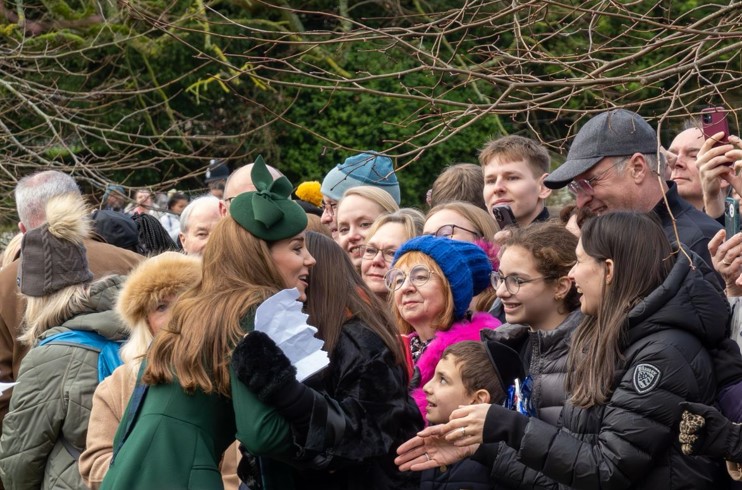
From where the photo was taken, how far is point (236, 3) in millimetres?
12844

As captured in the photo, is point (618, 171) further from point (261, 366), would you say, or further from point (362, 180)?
point (362, 180)

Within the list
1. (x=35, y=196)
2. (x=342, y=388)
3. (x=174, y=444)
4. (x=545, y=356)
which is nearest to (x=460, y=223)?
(x=545, y=356)

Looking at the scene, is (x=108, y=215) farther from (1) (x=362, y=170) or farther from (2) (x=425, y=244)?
(2) (x=425, y=244)

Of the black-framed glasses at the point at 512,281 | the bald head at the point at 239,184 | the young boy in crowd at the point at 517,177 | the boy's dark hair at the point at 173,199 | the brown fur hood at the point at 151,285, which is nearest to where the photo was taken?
the black-framed glasses at the point at 512,281

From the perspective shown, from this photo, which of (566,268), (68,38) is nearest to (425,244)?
(566,268)

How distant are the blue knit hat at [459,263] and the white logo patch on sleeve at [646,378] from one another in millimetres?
1215

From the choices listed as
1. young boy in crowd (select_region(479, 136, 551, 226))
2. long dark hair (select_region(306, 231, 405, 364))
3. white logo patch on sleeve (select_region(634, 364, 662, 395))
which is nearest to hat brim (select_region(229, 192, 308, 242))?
long dark hair (select_region(306, 231, 405, 364))

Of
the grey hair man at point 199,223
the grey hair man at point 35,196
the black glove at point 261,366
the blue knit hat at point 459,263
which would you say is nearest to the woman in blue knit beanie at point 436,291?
the blue knit hat at point 459,263

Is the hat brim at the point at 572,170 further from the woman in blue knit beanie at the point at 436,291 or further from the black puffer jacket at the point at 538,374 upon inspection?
the black puffer jacket at the point at 538,374

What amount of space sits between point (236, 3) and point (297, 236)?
9.51 metres

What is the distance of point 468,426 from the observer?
3643 mm

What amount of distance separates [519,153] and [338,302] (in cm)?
208

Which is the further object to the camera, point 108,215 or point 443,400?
point 108,215

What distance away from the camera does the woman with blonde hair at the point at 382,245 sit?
5.52 metres
